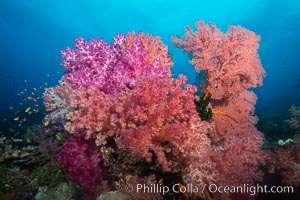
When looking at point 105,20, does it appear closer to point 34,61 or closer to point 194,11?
point 194,11

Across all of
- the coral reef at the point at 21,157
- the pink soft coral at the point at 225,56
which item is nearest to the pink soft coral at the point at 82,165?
the coral reef at the point at 21,157

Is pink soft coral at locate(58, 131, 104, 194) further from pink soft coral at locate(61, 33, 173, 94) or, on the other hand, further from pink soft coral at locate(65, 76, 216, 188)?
pink soft coral at locate(61, 33, 173, 94)

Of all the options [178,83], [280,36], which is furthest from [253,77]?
→ [280,36]

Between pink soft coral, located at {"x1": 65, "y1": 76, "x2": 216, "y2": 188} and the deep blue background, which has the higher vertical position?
the deep blue background

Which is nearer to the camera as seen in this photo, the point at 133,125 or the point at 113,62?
the point at 133,125

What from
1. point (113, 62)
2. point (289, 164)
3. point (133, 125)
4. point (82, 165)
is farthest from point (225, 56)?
point (82, 165)

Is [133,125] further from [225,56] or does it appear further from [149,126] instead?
[225,56]

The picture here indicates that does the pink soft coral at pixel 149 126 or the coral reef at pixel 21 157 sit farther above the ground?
the pink soft coral at pixel 149 126

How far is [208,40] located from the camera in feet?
20.2

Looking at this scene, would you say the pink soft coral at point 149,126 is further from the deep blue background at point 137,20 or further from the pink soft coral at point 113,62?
the deep blue background at point 137,20

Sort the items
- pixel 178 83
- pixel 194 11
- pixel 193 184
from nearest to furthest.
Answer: pixel 193 184 < pixel 178 83 < pixel 194 11

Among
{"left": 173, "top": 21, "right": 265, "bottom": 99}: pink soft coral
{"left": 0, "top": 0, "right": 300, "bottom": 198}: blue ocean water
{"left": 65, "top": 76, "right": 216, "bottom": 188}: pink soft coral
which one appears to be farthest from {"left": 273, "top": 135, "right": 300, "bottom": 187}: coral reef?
{"left": 0, "top": 0, "right": 300, "bottom": 198}: blue ocean water

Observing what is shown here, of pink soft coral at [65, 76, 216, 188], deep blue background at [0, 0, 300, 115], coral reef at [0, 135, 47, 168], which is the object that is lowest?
coral reef at [0, 135, 47, 168]

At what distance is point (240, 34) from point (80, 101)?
4.66 m
